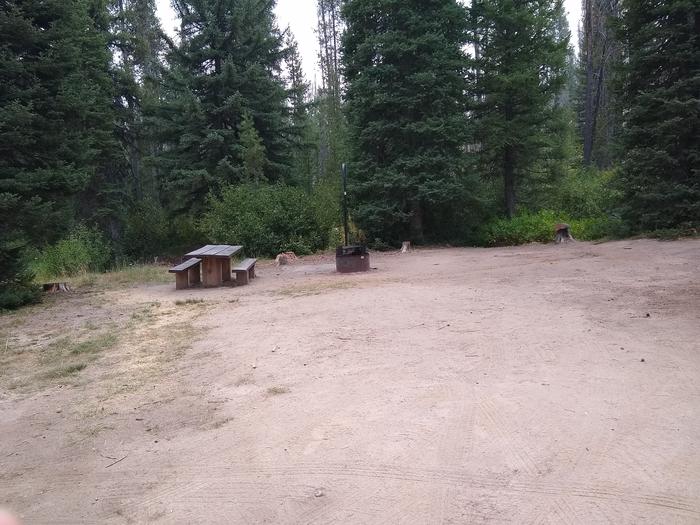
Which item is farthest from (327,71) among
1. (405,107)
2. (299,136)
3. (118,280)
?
(118,280)

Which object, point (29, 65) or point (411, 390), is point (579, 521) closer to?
point (411, 390)

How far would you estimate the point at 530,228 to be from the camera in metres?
16.5

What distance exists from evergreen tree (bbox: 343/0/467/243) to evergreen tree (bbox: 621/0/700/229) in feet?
15.6

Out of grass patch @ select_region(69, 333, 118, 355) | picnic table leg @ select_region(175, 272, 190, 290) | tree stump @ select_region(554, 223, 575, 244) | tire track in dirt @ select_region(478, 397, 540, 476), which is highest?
tree stump @ select_region(554, 223, 575, 244)

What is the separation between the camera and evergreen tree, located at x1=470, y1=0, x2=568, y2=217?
16438 millimetres

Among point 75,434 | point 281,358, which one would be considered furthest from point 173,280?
point 75,434

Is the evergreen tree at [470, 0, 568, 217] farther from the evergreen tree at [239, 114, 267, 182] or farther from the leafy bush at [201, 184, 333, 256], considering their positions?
the evergreen tree at [239, 114, 267, 182]

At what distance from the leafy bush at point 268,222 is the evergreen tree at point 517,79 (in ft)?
20.0

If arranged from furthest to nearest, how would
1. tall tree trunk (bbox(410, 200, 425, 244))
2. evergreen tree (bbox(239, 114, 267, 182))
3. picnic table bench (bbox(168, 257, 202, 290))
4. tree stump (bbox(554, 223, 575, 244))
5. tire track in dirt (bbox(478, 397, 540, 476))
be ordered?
evergreen tree (bbox(239, 114, 267, 182))
tall tree trunk (bbox(410, 200, 425, 244))
tree stump (bbox(554, 223, 575, 244))
picnic table bench (bbox(168, 257, 202, 290))
tire track in dirt (bbox(478, 397, 540, 476))

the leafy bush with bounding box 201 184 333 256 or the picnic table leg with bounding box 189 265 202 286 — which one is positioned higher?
the leafy bush with bounding box 201 184 333 256

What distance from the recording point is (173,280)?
1192 cm

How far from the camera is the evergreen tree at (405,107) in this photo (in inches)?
633

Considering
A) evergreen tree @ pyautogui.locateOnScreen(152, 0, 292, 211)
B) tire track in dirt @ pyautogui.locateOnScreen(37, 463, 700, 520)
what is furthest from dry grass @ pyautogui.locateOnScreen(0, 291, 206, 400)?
evergreen tree @ pyautogui.locateOnScreen(152, 0, 292, 211)

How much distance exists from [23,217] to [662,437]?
9658 millimetres
